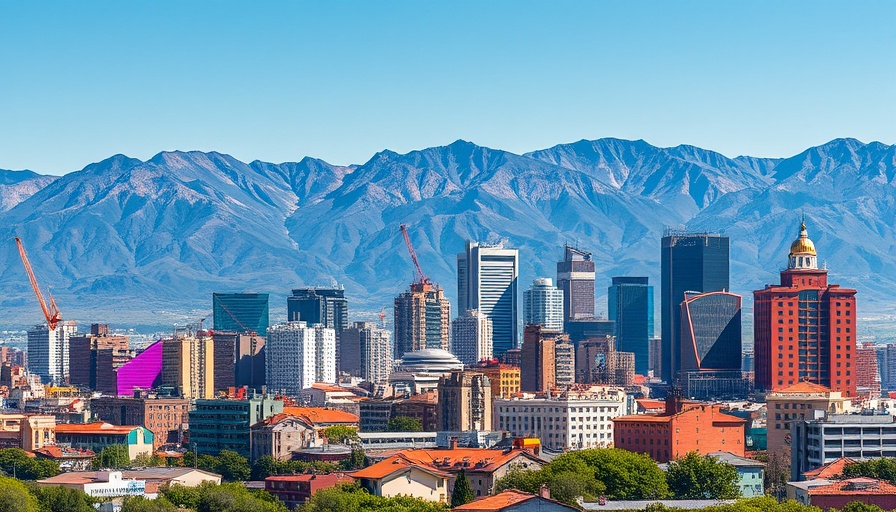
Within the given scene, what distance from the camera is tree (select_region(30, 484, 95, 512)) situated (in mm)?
118188

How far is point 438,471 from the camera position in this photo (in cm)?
12625

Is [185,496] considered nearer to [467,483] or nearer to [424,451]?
[467,483]

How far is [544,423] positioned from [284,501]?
58.1 m

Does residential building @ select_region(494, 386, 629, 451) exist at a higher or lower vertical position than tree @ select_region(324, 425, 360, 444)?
higher

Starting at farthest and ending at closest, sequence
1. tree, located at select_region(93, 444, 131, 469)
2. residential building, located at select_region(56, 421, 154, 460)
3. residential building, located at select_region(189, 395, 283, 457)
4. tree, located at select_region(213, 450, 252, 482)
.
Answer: residential building, located at select_region(56, 421, 154, 460), residential building, located at select_region(189, 395, 283, 457), tree, located at select_region(93, 444, 131, 469), tree, located at select_region(213, 450, 252, 482)

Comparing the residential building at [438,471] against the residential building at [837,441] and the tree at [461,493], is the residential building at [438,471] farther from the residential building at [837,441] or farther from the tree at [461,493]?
the residential building at [837,441]

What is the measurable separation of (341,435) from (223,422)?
1233 cm

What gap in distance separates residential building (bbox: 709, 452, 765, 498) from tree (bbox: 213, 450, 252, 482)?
135ft

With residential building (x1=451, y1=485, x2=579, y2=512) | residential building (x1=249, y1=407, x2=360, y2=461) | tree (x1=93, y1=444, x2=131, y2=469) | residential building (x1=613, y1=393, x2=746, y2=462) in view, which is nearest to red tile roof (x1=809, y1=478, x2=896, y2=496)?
residential building (x1=451, y1=485, x2=579, y2=512)

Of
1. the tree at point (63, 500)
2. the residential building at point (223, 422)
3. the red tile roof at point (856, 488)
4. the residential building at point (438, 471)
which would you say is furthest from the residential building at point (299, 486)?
the residential building at point (223, 422)

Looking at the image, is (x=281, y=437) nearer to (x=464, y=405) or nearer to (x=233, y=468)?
(x=233, y=468)

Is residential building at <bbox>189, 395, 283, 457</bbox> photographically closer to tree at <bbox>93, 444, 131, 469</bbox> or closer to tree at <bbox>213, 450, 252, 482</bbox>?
tree at <bbox>93, 444, 131, 469</bbox>

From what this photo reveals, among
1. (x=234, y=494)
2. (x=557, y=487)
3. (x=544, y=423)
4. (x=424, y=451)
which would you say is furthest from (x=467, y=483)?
(x=544, y=423)

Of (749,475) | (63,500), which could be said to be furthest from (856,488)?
(63,500)
